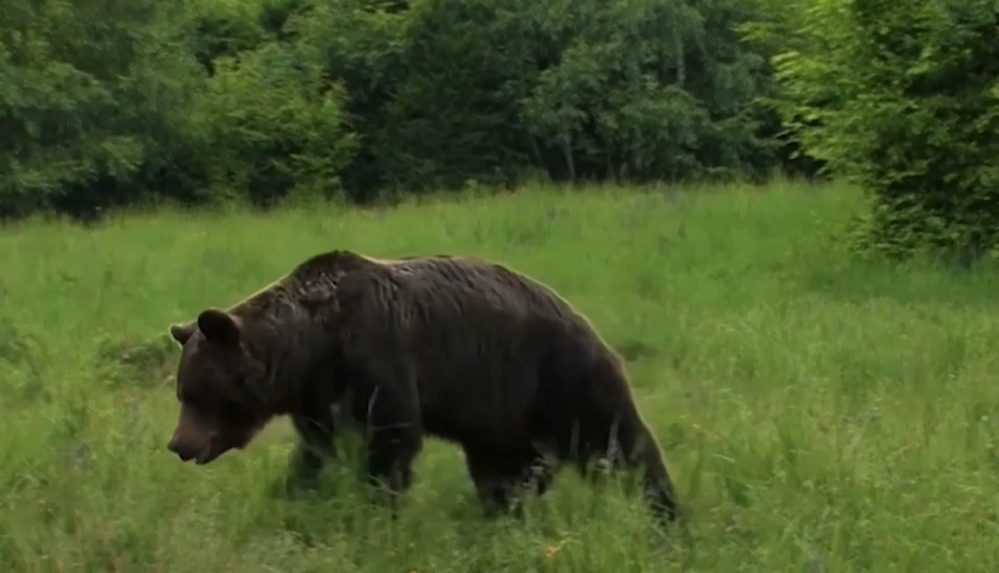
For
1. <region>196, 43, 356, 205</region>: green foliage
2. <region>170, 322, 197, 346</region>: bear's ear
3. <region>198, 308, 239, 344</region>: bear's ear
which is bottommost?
<region>196, 43, 356, 205</region>: green foliage

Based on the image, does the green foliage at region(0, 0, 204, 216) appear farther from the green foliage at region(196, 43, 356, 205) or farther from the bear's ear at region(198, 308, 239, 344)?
the bear's ear at region(198, 308, 239, 344)

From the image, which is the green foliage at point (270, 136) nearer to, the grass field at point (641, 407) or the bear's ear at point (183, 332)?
the grass field at point (641, 407)

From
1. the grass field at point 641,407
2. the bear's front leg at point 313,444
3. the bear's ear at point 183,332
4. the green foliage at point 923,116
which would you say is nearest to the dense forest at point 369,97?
the green foliage at point 923,116

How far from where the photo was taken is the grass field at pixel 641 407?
5184 mm

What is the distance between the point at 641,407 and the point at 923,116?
6.11 m

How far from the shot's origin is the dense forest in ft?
92.6

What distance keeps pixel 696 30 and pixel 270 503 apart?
2582 cm

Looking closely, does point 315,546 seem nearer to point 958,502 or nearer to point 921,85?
point 958,502

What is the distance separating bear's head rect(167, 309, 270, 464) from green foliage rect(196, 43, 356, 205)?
2441 centimetres

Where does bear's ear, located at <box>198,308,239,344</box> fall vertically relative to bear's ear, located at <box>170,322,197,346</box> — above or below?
above

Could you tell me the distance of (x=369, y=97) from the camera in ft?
111

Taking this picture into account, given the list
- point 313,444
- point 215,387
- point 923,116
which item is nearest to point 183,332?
point 215,387

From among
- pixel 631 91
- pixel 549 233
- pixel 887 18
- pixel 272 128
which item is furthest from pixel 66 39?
pixel 887 18

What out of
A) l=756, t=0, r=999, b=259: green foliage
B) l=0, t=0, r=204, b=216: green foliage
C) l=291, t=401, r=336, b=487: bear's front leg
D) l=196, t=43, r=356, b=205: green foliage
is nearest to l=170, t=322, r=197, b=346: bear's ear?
l=291, t=401, r=336, b=487: bear's front leg
